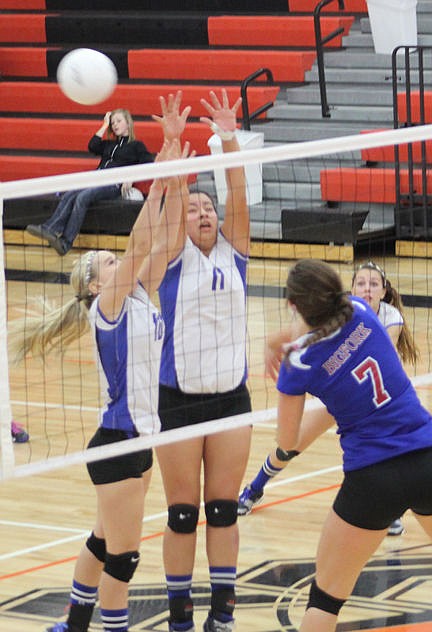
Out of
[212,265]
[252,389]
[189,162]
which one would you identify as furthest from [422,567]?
[252,389]

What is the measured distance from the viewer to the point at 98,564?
5.37 meters

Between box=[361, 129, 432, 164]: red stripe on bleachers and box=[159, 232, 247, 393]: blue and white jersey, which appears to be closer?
box=[159, 232, 247, 393]: blue and white jersey

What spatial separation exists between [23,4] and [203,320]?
14355mm

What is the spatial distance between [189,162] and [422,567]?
93.8 inches

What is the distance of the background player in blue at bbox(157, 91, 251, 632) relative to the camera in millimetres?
5461

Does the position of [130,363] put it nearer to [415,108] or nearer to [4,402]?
[4,402]

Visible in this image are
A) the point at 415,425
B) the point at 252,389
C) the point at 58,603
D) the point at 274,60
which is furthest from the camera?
the point at 274,60

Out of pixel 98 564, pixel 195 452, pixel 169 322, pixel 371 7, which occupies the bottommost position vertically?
pixel 98 564

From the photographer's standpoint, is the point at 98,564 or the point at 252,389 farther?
the point at 252,389

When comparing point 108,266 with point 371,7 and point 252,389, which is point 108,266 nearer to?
point 252,389

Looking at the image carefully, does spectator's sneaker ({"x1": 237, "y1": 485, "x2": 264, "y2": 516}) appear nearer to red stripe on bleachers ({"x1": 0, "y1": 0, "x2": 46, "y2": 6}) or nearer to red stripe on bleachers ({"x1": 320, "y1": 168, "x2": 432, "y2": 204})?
red stripe on bleachers ({"x1": 320, "y1": 168, "x2": 432, "y2": 204})

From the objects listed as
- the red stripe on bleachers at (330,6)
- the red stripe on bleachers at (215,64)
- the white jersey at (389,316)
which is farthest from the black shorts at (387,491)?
the red stripe on bleachers at (330,6)

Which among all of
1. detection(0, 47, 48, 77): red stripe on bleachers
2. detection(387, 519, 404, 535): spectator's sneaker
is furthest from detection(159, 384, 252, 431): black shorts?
detection(0, 47, 48, 77): red stripe on bleachers

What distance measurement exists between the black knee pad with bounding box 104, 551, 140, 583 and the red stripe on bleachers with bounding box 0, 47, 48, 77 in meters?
13.4
